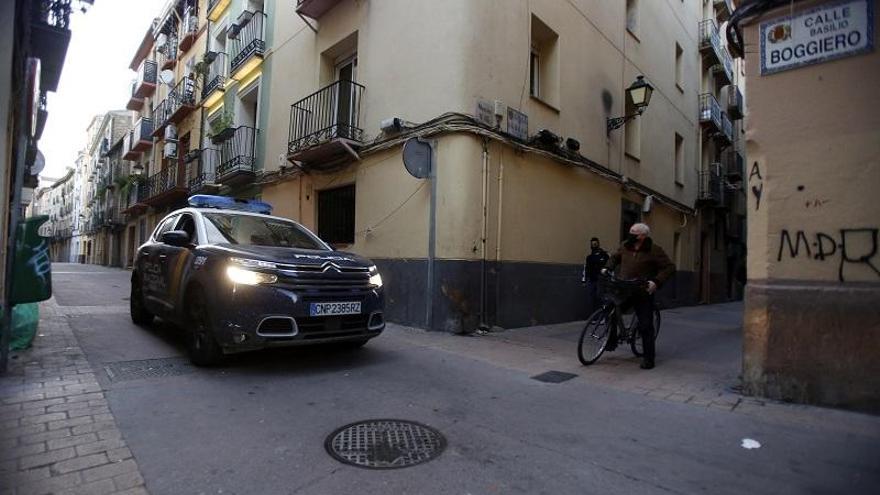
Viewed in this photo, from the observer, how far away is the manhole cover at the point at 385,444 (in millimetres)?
2965

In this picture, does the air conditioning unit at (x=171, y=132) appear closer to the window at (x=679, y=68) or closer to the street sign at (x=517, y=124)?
the street sign at (x=517, y=124)

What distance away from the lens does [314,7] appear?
11.2 metres

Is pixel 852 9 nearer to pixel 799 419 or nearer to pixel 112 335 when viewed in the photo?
pixel 799 419

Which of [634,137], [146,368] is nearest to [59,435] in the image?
[146,368]

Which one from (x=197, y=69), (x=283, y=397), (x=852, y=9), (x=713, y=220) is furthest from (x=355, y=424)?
(x=713, y=220)

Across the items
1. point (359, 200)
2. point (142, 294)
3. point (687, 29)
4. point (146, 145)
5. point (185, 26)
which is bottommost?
point (142, 294)

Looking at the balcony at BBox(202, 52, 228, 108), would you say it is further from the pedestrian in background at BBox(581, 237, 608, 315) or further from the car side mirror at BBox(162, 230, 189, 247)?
the pedestrian in background at BBox(581, 237, 608, 315)

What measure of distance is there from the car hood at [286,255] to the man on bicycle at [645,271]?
3.13 m

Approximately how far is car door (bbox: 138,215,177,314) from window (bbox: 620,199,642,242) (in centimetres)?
994

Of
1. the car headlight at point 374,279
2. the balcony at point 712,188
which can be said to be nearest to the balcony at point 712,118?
the balcony at point 712,188

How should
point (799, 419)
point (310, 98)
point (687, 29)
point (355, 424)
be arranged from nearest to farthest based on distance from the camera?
point (355, 424)
point (799, 419)
point (310, 98)
point (687, 29)

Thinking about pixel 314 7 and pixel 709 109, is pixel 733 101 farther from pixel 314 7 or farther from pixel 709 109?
pixel 314 7

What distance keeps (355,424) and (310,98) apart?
9.49 m

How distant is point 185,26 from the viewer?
21625 mm
